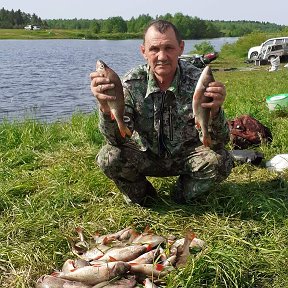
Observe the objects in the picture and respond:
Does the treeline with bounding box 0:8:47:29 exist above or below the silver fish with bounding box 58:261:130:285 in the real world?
above

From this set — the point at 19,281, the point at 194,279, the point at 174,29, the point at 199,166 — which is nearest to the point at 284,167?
the point at 199,166

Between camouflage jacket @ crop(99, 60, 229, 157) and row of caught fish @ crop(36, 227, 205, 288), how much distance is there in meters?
0.93

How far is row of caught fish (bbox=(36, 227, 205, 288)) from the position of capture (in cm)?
330

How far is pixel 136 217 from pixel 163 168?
53 centimetres

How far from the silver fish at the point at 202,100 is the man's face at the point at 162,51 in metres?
0.61

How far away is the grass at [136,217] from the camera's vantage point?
136 inches

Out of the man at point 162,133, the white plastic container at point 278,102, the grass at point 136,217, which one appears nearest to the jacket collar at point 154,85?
the man at point 162,133

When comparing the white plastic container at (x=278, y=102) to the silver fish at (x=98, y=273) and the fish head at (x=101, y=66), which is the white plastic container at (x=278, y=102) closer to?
the fish head at (x=101, y=66)

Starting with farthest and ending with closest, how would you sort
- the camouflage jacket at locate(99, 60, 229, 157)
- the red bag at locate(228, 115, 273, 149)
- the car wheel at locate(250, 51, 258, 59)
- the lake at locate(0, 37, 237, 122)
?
the car wheel at locate(250, 51, 258, 59)
the lake at locate(0, 37, 237, 122)
the red bag at locate(228, 115, 273, 149)
the camouflage jacket at locate(99, 60, 229, 157)

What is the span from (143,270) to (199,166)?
131cm

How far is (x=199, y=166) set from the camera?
439cm

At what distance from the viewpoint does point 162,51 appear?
4.20 m

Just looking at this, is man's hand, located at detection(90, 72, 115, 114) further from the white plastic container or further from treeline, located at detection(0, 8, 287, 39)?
treeline, located at detection(0, 8, 287, 39)

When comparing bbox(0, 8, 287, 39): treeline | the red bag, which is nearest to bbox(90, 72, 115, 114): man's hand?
the red bag
